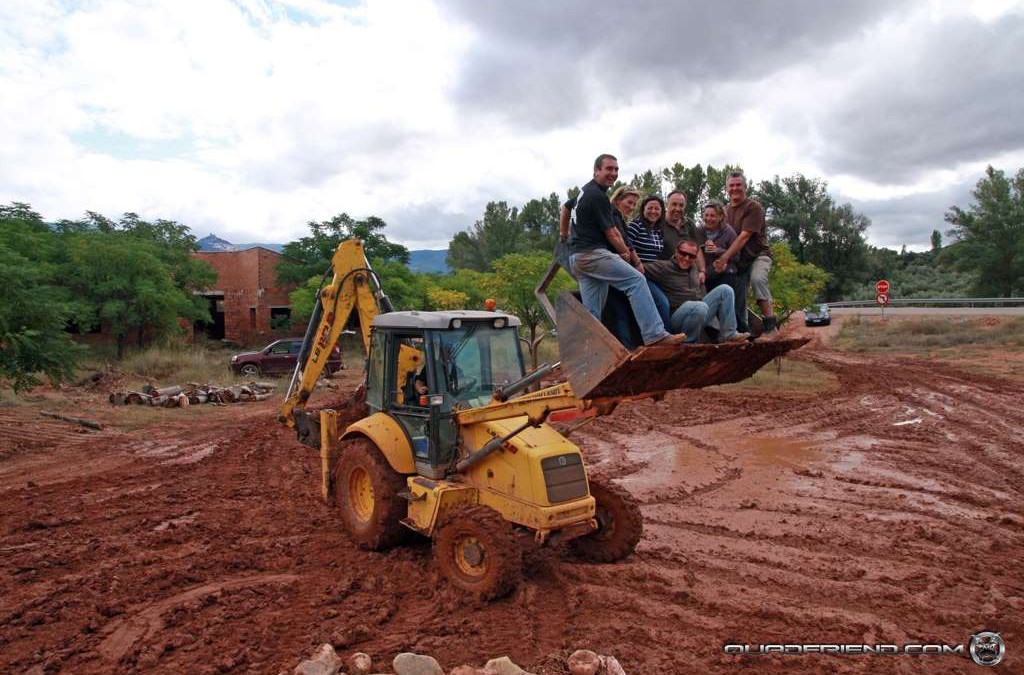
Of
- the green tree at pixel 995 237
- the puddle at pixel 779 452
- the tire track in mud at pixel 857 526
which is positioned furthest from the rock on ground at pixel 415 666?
the green tree at pixel 995 237

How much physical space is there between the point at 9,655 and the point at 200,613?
A: 127cm

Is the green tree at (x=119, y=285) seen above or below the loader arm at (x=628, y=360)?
above

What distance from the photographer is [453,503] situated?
247 inches

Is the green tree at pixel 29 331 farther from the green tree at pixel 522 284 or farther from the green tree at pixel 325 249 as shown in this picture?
the green tree at pixel 325 249

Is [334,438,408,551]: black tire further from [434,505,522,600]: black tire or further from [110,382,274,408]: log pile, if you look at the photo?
[110,382,274,408]: log pile

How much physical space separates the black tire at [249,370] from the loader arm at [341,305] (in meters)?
16.6

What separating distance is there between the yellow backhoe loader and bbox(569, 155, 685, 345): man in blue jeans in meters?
0.21

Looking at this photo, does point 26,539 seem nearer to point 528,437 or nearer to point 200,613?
point 200,613

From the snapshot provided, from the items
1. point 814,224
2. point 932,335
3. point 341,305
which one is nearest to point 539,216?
point 814,224

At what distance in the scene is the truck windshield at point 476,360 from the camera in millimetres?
6660

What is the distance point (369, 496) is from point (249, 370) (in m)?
18.8

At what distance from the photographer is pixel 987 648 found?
520 centimetres

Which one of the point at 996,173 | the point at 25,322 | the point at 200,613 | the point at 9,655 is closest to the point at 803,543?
the point at 200,613

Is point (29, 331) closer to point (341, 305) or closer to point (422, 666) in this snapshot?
point (341, 305)
